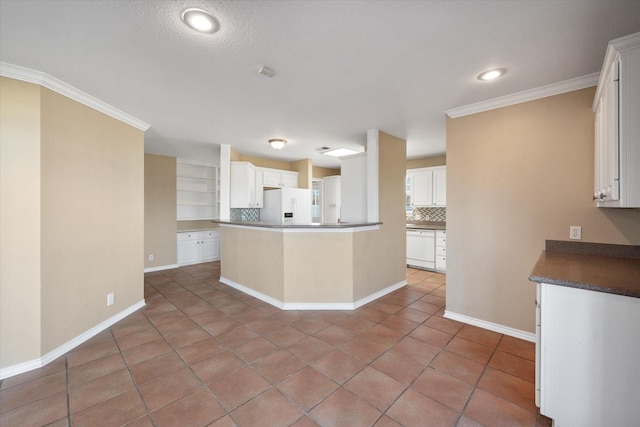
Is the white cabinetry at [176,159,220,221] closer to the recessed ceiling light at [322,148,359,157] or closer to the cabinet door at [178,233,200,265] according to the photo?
the cabinet door at [178,233,200,265]

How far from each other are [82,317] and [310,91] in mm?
3218

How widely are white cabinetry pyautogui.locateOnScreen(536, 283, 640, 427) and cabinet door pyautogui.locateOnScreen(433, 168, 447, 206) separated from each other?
4114 mm

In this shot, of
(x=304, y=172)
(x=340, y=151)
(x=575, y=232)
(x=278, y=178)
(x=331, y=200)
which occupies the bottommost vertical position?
(x=575, y=232)

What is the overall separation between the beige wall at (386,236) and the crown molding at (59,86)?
3.21m

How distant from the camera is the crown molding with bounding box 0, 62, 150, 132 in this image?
204cm

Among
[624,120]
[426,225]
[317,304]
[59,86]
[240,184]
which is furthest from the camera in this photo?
[426,225]

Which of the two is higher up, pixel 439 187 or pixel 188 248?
pixel 439 187

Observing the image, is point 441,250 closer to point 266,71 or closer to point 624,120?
point 624,120

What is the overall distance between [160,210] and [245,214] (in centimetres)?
177

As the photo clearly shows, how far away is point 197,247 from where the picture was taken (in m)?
6.12

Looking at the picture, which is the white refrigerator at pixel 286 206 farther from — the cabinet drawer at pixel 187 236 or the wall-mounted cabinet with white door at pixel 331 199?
the cabinet drawer at pixel 187 236

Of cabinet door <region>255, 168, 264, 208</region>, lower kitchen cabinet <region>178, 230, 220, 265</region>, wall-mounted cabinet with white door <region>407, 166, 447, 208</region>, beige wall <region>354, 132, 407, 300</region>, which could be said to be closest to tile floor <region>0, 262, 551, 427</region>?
beige wall <region>354, 132, 407, 300</region>

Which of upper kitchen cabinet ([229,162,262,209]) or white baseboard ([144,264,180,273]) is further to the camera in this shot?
white baseboard ([144,264,180,273])

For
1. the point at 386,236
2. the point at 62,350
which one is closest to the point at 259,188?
the point at 386,236
